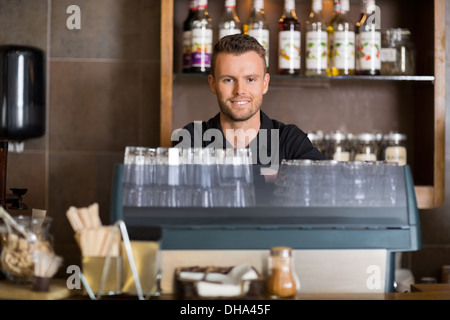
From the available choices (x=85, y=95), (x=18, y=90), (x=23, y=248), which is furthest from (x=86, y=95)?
(x=23, y=248)

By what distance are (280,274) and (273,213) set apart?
14 cm

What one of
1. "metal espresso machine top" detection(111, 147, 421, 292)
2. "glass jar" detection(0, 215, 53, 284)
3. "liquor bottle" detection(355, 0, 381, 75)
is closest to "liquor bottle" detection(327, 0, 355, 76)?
"liquor bottle" detection(355, 0, 381, 75)

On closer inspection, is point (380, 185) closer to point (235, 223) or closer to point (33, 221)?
point (235, 223)

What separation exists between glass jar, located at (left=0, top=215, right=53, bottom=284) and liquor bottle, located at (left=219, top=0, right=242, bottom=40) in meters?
1.26

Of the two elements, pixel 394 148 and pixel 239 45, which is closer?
pixel 239 45

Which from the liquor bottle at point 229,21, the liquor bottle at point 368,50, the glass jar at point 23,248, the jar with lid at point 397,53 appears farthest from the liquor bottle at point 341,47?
the glass jar at point 23,248

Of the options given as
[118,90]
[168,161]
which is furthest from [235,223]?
[118,90]

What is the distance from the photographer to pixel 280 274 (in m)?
1.18

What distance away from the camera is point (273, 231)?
4.13ft

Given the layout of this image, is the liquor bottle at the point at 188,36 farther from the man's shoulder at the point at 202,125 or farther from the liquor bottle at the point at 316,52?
the liquor bottle at the point at 316,52

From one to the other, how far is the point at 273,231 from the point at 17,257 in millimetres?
487

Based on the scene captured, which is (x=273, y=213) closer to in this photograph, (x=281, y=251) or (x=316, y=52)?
(x=281, y=251)

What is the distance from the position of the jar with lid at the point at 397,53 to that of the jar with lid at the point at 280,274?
1300 millimetres

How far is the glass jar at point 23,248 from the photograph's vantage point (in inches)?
46.4
